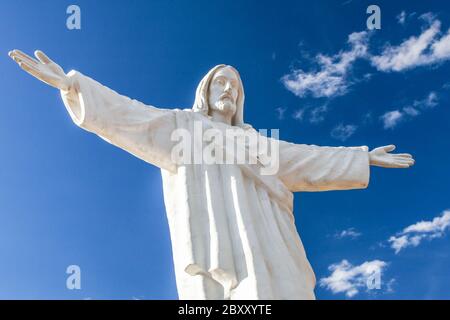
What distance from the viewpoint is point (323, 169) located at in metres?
9.62

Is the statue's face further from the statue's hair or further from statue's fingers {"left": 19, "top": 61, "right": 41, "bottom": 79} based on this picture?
statue's fingers {"left": 19, "top": 61, "right": 41, "bottom": 79}

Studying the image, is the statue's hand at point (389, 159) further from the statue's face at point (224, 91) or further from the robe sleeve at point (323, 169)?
the statue's face at point (224, 91)

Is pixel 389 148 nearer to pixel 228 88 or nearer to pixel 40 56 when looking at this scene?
pixel 228 88

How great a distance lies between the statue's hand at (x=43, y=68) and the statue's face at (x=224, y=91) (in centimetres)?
225

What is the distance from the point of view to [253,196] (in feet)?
28.8

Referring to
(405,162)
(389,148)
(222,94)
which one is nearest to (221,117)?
(222,94)

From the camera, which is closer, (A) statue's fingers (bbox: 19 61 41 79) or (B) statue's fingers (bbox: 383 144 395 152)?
(A) statue's fingers (bbox: 19 61 41 79)

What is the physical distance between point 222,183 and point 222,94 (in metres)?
1.88

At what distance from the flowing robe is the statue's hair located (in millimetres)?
404

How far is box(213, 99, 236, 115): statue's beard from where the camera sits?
10070 mm

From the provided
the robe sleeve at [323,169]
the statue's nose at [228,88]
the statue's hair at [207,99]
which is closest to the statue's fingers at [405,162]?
the robe sleeve at [323,169]

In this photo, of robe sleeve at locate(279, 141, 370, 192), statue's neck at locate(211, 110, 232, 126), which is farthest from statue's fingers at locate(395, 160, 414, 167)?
statue's neck at locate(211, 110, 232, 126)
